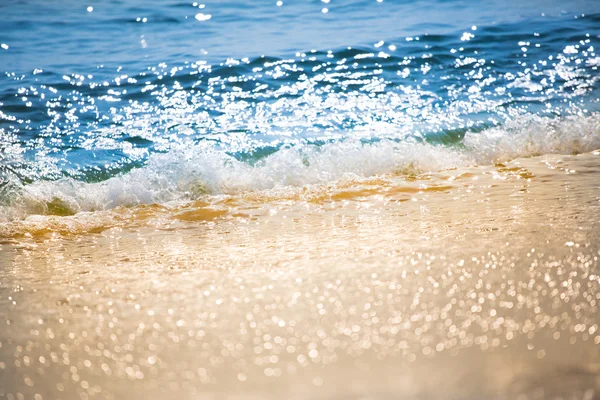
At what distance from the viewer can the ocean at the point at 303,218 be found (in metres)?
1.46

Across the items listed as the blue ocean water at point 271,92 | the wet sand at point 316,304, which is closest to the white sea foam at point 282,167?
the blue ocean water at point 271,92

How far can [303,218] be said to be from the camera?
9.85 feet

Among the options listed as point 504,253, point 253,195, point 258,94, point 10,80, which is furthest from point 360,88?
point 504,253

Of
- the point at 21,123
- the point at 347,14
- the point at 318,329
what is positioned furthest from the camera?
the point at 347,14

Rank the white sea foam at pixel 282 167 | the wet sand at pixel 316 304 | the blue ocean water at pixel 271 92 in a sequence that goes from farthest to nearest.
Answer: the blue ocean water at pixel 271 92
the white sea foam at pixel 282 167
the wet sand at pixel 316 304

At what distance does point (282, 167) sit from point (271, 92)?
2.46 m

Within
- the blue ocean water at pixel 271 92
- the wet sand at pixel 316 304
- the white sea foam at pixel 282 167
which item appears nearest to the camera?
the wet sand at pixel 316 304

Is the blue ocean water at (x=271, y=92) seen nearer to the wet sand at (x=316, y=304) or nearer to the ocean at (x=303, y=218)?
the ocean at (x=303, y=218)

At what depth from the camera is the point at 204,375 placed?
1.43 meters

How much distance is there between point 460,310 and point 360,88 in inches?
191

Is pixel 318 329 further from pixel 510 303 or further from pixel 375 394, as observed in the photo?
pixel 510 303

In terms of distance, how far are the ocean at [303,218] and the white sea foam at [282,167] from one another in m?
0.02

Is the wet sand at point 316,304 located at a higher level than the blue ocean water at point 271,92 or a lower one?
lower

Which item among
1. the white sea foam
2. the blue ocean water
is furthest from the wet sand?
the blue ocean water
